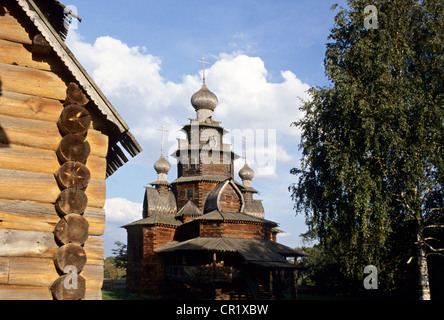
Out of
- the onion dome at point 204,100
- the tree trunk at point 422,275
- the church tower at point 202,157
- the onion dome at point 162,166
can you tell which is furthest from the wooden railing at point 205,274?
the onion dome at point 204,100

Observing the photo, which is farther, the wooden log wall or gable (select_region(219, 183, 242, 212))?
gable (select_region(219, 183, 242, 212))

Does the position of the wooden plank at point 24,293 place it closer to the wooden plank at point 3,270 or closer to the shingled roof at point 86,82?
the wooden plank at point 3,270

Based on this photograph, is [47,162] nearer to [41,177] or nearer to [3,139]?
[41,177]

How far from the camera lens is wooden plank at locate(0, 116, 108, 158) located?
6.99 meters

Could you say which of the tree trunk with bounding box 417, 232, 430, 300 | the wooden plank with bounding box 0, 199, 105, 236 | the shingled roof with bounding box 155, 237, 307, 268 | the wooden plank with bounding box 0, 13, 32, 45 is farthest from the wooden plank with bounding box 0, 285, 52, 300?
the shingled roof with bounding box 155, 237, 307, 268

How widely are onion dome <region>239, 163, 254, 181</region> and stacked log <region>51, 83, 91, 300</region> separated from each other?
1547 inches

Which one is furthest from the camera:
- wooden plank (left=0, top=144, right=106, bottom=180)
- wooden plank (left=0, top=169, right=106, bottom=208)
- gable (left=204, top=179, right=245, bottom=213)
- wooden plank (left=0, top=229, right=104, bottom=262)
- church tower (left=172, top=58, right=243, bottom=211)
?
church tower (left=172, top=58, right=243, bottom=211)

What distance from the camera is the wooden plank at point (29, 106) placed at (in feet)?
23.3

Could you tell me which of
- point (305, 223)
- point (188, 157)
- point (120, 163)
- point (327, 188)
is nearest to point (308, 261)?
point (188, 157)

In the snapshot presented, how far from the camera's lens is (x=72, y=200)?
6.81 metres

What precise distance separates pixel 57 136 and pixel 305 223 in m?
15.4

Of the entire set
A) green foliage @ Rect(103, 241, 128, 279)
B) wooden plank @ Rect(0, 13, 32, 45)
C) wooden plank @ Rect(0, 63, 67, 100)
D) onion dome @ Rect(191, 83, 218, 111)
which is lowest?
green foliage @ Rect(103, 241, 128, 279)

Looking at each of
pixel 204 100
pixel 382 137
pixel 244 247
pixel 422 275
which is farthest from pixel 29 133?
pixel 204 100

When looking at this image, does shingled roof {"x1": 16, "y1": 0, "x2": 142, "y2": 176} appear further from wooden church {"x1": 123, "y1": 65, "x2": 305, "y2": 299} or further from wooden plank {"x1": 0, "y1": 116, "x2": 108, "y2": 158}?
wooden church {"x1": 123, "y1": 65, "x2": 305, "y2": 299}
